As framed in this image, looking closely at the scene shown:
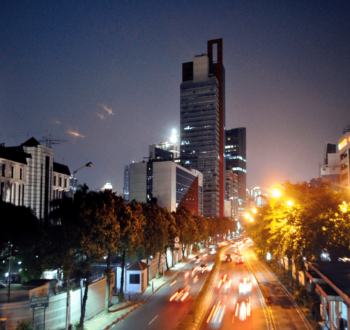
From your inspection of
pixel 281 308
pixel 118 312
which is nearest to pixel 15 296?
pixel 118 312

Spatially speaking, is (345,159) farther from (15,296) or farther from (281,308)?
(15,296)

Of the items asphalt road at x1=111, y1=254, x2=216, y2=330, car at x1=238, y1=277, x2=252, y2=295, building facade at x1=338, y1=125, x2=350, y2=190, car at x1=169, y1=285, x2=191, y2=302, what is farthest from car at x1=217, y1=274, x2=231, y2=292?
building facade at x1=338, y1=125, x2=350, y2=190

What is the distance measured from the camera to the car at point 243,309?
29219 millimetres

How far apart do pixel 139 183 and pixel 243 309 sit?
105m

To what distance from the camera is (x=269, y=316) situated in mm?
29469

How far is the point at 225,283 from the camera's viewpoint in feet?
152

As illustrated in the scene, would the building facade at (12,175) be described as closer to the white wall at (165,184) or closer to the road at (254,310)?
the road at (254,310)

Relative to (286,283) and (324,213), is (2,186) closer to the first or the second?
(286,283)

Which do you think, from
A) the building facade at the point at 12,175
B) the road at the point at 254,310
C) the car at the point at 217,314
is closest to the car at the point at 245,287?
the road at the point at 254,310

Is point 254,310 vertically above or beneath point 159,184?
beneath

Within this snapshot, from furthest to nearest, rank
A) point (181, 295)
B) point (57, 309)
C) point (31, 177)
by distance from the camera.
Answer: point (31, 177)
point (181, 295)
point (57, 309)

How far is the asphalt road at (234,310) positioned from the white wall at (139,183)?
8944cm

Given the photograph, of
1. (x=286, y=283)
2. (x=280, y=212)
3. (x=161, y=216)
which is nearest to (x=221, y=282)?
(x=286, y=283)

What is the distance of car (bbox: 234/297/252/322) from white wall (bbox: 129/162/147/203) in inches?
3877
